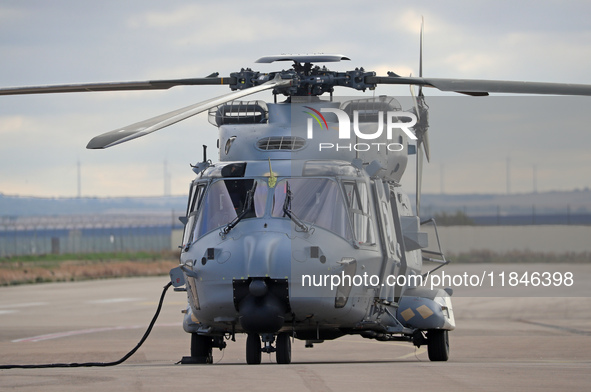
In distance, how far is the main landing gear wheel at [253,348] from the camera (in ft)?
39.3

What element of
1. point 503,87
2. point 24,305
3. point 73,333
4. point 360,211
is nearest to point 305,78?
point 360,211

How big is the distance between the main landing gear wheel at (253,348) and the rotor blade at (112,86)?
11.9 feet

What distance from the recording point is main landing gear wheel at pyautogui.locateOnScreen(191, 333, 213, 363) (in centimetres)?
1365

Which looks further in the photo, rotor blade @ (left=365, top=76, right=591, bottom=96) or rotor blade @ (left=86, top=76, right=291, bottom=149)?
rotor blade @ (left=365, top=76, right=591, bottom=96)

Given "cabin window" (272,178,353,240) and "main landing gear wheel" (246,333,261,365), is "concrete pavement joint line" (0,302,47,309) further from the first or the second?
"cabin window" (272,178,353,240)

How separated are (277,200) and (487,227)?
8.73 meters

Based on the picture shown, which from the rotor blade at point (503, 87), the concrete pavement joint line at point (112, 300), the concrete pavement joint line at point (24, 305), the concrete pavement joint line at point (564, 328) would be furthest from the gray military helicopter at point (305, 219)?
the concrete pavement joint line at point (112, 300)

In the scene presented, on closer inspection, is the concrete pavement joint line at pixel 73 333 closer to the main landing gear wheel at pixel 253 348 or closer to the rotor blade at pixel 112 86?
the rotor blade at pixel 112 86

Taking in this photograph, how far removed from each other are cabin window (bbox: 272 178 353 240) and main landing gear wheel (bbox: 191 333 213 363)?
3.02m

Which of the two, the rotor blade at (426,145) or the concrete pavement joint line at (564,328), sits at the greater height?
the rotor blade at (426,145)

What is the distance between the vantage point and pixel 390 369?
9.71m

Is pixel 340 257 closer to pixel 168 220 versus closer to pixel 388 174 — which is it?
pixel 388 174

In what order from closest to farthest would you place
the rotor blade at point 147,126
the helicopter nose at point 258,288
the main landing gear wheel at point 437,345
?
1. the rotor blade at point 147,126
2. the helicopter nose at point 258,288
3. the main landing gear wheel at point 437,345

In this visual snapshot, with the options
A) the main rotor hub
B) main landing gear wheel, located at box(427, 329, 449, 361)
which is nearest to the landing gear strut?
main landing gear wheel, located at box(427, 329, 449, 361)
